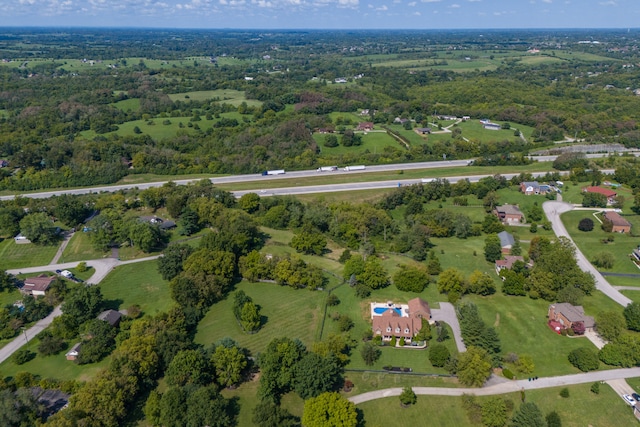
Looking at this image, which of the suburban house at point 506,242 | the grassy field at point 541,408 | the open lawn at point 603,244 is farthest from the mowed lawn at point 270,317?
the open lawn at point 603,244

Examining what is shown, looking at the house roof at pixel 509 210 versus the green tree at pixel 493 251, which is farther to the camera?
the house roof at pixel 509 210

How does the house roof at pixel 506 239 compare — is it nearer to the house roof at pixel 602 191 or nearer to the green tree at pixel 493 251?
the green tree at pixel 493 251

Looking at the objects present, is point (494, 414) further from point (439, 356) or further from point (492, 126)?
point (492, 126)

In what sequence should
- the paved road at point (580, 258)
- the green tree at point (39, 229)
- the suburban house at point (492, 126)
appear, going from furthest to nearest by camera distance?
the suburban house at point (492, 126), the green tree at point (39, 229), the paved road at point (580, 258)

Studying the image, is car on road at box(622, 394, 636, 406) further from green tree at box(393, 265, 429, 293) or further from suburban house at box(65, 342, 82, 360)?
suburban house at box(65, 342, 82, 360)

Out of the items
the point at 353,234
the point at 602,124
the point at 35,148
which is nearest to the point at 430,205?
the point at 353,234

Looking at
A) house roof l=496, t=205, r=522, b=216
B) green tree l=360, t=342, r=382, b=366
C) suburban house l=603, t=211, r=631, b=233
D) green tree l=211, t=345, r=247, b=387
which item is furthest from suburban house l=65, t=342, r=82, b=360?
suburban house l=603, t=211, r=631, b=233
